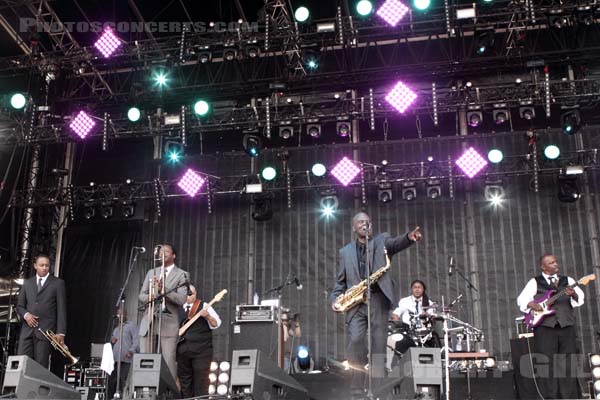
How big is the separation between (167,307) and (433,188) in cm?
649

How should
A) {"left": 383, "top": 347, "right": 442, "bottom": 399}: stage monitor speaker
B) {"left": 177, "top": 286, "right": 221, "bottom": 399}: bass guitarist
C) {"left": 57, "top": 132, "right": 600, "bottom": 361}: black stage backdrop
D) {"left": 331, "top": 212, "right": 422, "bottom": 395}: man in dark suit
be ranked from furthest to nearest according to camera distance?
{"left": 57, "top": 132, "right": 600, "bottom": 361}: black stage backdrop
{"left": 177, "top": 286, "right": 221, "bottom": 399}: bass guitarist
{"left": 331, "top": 212, "right": 422, "bottom": 395}: man in dark suit
{"left": 383, "top": 347, "right": 442, "bottom": 399}: stage monitor speaker

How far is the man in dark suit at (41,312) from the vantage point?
8203 millimetres

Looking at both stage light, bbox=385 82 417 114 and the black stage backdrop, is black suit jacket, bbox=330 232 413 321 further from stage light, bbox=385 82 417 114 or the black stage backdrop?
the black stage backdrop

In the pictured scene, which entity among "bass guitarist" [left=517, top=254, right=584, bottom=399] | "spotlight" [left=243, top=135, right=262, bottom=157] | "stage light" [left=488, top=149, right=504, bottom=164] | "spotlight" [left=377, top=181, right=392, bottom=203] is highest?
"spotlight" [left=243, top=135, right=262, bottom=157]

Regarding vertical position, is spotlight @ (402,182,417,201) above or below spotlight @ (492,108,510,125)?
below

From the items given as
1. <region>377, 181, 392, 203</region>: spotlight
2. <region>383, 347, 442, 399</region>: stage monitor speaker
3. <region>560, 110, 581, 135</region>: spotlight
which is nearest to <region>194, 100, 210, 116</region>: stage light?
<region>377, 181, 392, 203</region>: spotlight

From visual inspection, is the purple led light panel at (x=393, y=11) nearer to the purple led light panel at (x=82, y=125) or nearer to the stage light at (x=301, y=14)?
the stage light at (x=301, y=14)

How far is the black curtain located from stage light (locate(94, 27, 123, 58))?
137 inches

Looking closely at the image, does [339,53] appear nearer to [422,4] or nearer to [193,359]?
[422,4]

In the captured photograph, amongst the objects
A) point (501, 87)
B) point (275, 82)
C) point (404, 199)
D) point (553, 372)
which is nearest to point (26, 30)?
point (275, 82)

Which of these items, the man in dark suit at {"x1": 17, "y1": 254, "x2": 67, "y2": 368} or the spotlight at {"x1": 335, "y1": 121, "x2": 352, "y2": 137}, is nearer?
the man in dark suit at {"x1": 17, "y1": 254, "x2": 67, "y2": 368}

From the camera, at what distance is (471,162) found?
12195 millimetres

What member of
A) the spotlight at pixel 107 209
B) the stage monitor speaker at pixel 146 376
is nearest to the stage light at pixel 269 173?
the spotlight at pixel 107 209

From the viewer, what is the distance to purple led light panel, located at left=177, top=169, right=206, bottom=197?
13.1 metres
